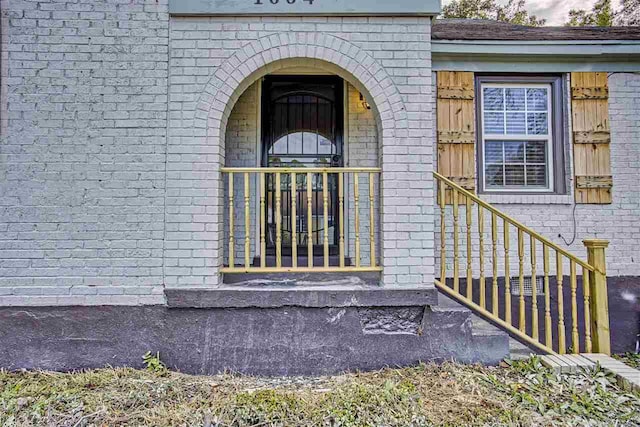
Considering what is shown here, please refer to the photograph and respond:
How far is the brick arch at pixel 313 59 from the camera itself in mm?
3154

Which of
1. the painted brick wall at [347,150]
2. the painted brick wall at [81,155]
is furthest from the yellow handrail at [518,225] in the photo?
the painted brick wall at [81,155]

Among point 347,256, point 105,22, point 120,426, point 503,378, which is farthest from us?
point 347,256

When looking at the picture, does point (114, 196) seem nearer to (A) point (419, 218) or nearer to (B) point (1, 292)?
(B) point (1, 292)

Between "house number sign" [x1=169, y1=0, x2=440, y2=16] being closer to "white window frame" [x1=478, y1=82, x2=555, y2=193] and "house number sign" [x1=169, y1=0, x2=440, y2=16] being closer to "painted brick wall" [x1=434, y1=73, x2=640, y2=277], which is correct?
"white window frame" [x1=478, y1=82, x2=555, y2=193]

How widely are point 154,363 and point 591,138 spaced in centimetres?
517

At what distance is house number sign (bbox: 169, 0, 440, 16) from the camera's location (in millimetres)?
3143

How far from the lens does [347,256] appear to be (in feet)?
13.9

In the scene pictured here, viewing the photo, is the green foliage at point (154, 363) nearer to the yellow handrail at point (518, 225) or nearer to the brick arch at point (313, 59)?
the brick arch at point (313, 59)

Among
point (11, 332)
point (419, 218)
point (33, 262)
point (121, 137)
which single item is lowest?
point (11, 332)

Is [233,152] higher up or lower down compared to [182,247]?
higher up

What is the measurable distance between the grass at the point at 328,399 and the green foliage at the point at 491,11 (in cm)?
1545

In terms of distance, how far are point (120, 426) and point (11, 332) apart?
1461 millimetres

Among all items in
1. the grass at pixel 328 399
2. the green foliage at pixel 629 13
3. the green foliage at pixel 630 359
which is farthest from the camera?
the green foliage at pixel 629 13

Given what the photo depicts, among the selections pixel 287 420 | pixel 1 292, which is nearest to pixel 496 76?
pixel 287 420
